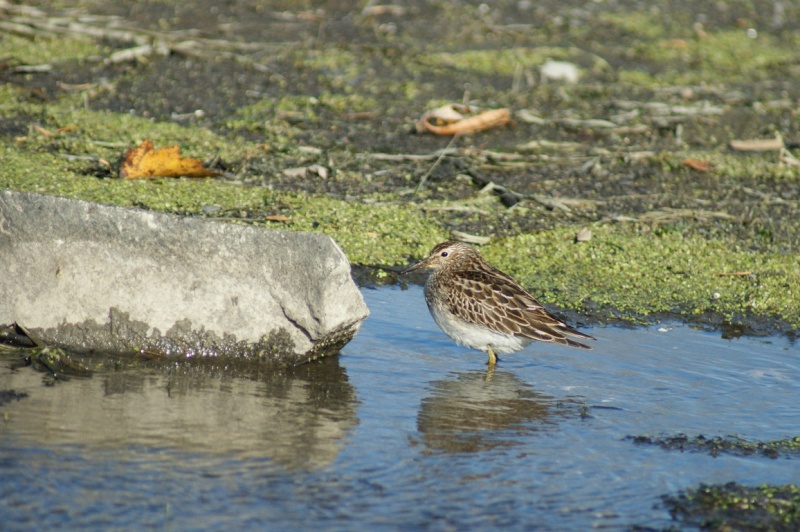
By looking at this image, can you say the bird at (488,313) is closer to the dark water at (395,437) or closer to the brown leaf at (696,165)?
the dark water at (395,437)

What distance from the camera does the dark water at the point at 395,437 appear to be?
4352mm

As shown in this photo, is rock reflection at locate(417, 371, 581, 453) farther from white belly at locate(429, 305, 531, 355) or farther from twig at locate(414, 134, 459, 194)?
twig at locate(414, 134, 459, 194)

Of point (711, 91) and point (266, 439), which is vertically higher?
point (711, 91)

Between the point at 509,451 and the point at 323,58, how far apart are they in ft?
27.3

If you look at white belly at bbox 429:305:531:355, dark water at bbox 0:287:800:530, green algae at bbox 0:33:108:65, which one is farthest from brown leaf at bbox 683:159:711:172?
green algae at bbox 0:33:108:65

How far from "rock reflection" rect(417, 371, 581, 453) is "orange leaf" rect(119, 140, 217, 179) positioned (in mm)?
3525

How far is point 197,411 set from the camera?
17.6 feet

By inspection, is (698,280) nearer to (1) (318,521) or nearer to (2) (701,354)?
(2) (701,354)

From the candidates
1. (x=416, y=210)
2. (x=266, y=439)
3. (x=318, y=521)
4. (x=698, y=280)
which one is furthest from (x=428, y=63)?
(x=318, y=521)

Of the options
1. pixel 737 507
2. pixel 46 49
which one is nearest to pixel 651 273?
pixel 737 507

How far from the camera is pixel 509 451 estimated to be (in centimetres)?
519

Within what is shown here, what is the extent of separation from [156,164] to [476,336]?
3.47 meters

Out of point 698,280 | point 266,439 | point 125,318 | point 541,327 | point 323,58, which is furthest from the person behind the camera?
point 323,58

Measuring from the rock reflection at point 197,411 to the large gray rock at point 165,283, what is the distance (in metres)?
0.23
